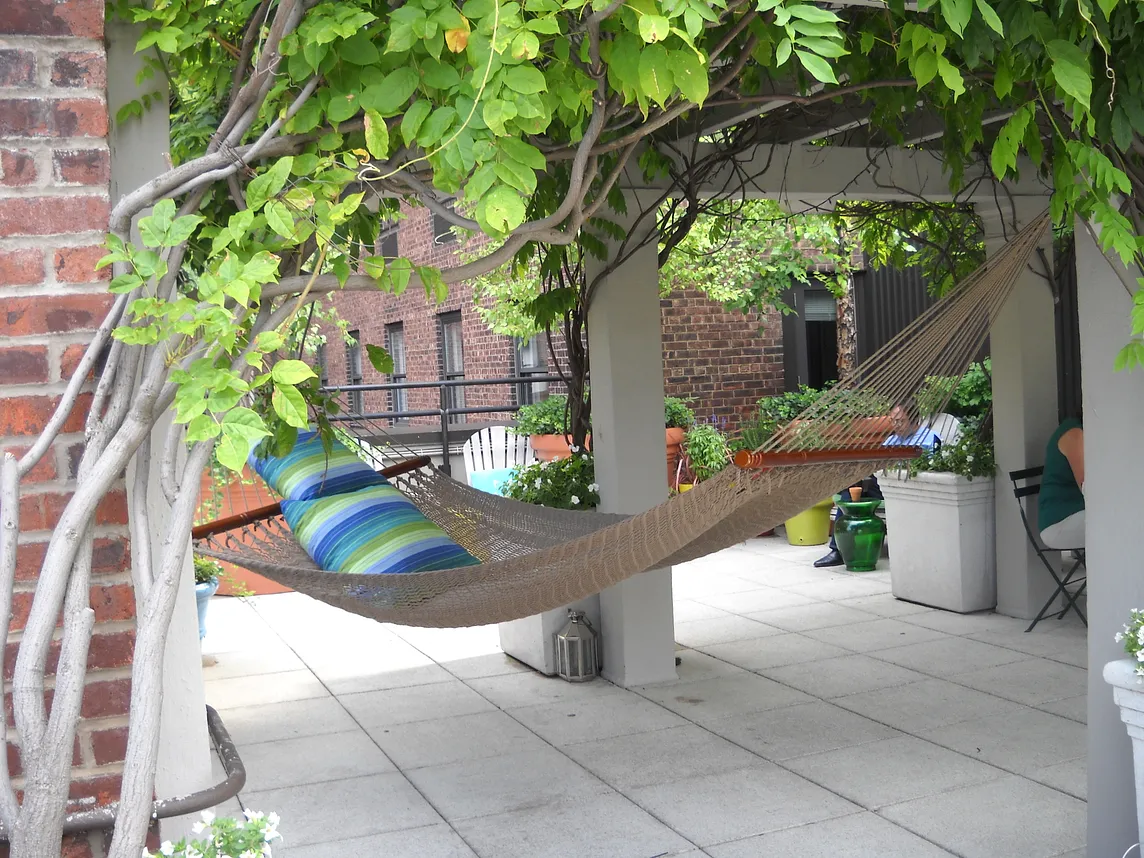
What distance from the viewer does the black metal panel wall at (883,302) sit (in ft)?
25.0

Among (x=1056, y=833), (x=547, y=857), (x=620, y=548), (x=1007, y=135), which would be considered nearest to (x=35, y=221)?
(x=1007, y=135)

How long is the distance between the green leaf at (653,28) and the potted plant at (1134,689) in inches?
60.4

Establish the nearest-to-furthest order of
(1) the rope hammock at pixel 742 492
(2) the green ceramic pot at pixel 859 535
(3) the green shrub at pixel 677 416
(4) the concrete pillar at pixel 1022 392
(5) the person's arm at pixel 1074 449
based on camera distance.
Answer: (1) the rope hammock at pixel 742 492 → (5) the person's arm at pixel 1074 449 → (4) the concrete pillar at pixel 1022 392 → (2) the green ceramic pot at pixel 859 535 → (3) the green shrub at pixel 677 416

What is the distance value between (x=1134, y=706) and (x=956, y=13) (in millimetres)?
1378

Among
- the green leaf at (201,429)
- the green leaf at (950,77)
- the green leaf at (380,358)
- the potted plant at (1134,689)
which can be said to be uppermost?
the green leaf at (950,77)

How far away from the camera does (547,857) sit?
108 inches

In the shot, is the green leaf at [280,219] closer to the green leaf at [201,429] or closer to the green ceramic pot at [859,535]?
the green leaf at [201,429]

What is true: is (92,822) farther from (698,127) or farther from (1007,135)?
(698,127)

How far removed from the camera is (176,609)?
149cm

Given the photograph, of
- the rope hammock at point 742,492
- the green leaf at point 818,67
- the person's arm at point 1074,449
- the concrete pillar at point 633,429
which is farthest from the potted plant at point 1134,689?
the person's arm at point 1074,449

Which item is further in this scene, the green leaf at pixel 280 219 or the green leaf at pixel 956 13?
the green leaf at pixel 956 13

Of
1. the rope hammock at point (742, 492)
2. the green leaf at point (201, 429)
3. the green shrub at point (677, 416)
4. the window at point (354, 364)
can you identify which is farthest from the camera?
the window at point (354, 364)

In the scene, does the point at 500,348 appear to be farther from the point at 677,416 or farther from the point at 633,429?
the point at 633,429

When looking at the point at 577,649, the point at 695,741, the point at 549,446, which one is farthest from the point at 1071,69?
the point at 549,446
